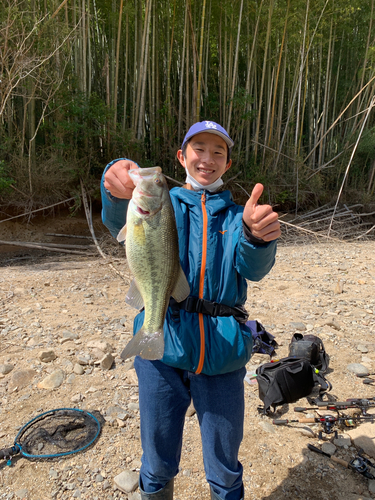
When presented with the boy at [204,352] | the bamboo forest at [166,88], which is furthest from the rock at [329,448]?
the bamboo forest at [166,88]

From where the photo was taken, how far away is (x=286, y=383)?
3.20m

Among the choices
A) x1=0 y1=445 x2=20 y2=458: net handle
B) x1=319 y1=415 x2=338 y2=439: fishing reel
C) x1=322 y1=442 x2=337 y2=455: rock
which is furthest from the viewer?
x1=319 y1=415 x2=338 y2=439: fishing reel

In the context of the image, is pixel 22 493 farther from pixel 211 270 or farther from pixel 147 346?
pixel 211 270

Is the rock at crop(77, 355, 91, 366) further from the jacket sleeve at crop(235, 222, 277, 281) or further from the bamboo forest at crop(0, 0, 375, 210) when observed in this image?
the bamboo forest at crop(0, 0, 375, 210)

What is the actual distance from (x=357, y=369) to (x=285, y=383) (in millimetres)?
1123

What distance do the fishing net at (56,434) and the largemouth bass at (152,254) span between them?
5.57ft

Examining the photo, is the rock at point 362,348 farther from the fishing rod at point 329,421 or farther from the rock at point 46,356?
the rock at point 46,356

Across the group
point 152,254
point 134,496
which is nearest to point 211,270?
point 152,254

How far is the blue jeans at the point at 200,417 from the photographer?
5.57 ft

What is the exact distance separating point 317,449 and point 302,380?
0.60 m

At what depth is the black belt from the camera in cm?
170

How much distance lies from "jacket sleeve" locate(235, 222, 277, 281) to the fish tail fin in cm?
49

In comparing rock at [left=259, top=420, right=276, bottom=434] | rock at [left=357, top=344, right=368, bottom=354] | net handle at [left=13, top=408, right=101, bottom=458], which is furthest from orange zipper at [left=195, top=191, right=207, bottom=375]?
rock at [left=357, top=344, right=368, bottom=354]

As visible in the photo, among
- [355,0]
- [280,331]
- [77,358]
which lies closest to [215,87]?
[355,0]
